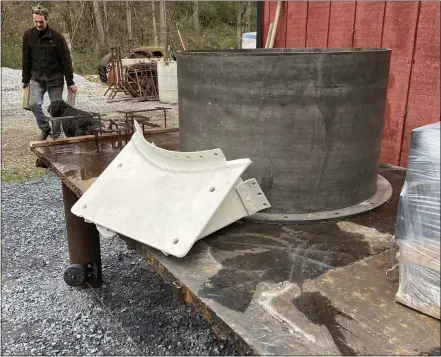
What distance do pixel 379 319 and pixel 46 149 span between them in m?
3.38

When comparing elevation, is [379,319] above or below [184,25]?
below

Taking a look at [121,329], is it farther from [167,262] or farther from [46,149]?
[46,149]

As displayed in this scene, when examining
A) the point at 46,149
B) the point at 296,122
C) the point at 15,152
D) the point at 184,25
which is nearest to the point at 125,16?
the point at 184,25

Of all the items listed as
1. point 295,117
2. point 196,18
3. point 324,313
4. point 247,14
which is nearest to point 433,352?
point 324,313

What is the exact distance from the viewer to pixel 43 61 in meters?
6.43

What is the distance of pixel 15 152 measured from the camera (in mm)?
8086

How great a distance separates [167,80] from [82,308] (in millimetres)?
11518

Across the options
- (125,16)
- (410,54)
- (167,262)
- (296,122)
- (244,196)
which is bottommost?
(167,262)

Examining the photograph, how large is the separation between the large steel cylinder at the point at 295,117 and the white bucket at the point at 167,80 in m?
11.8

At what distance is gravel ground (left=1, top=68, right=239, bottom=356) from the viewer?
3.00m

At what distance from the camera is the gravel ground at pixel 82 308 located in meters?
3.00

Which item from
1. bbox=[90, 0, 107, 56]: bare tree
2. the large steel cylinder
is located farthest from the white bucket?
bbox=[90, 0, 107, 56]: bare tree

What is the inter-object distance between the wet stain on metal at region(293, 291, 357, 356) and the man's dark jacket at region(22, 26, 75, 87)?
592 cm

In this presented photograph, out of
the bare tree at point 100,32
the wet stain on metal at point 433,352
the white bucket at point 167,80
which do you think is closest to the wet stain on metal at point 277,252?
the wet stain on metal at point 433,352
